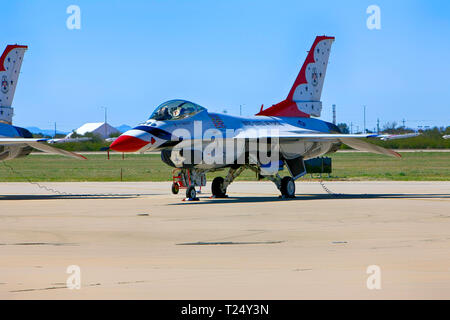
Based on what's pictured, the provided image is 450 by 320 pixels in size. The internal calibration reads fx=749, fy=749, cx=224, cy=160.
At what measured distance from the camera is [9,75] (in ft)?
103

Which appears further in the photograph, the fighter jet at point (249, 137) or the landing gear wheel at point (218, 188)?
the landing gear wheel at point (218, 188)

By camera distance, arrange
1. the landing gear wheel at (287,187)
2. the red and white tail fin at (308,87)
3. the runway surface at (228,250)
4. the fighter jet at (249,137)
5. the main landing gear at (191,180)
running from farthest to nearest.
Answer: the red and white tail fin at (308,87)
the landing gear wheel at (287,187)
the main landing gear at (191,180)
the fighter jet at (249,137)
the runway surface at (228,250)

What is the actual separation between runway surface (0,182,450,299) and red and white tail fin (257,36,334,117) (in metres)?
7.99

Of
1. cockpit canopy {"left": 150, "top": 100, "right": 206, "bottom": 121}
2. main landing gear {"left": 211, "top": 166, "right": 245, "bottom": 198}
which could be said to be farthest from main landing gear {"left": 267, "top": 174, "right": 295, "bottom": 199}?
cockpit canopy {"left": 150, "top": 100, "right": 206, "bottom": 121}

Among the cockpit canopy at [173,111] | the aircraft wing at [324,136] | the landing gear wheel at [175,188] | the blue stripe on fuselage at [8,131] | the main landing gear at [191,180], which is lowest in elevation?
the landing gear wheel at [175,188]

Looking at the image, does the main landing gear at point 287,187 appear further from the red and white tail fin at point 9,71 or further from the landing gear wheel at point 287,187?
the red and white tail fin at point 9,71

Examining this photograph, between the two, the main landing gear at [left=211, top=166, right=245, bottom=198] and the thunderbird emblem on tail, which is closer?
the main landing gear at [left=211, top=166, right=245, bottom=198]

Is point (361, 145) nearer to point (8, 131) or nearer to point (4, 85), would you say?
point (8, 131)

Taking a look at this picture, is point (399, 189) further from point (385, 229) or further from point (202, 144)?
point (385, 229)

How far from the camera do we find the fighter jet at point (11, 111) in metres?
30.4

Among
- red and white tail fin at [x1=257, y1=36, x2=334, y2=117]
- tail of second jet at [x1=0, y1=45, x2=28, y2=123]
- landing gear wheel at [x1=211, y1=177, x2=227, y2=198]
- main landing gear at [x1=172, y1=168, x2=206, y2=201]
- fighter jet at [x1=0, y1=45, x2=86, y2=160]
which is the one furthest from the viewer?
red and white tail fin at [x1=257, y1=36, x2=334, y2=117]

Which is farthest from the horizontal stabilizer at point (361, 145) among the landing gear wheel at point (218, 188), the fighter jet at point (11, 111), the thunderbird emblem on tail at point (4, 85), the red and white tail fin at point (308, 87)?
the thunderbird emblem on tail at point (4, 85)

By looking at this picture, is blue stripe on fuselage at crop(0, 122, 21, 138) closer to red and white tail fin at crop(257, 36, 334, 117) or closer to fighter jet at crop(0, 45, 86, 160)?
fighter jet at crop(0, 45, 86, 160)

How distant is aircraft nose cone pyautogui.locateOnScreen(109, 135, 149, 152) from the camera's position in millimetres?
23859
